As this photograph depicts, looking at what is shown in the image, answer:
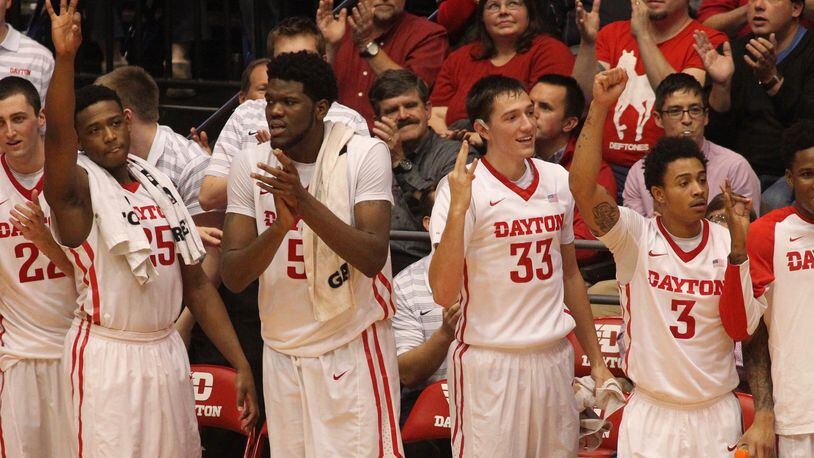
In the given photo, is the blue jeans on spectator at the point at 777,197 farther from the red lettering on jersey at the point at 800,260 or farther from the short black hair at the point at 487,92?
the short black hair at the point at 487,92

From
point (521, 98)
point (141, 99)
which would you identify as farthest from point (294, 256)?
point (141, 99)

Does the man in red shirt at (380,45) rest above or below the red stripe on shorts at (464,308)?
above

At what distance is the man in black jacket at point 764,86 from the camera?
6.84 metres

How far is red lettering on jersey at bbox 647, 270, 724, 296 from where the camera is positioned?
5082 mm

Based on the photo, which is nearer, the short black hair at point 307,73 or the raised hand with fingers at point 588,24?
the short black hair at point 307,73

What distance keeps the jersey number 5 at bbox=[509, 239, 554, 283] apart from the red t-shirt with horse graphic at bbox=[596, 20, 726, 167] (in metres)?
1.98

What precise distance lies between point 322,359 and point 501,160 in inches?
42.8

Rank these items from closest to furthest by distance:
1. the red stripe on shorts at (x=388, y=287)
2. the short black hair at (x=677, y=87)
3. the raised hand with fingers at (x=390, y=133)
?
the red stripe on shorts at (x=388, y=287)
the short black hair at (x=677, y=87)
the raised hand with fingers at (x=390, y=133)

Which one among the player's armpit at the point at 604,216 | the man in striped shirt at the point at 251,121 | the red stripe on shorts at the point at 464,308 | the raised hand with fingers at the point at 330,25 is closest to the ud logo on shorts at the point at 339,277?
the red stripe on shorts at the point at 464,308

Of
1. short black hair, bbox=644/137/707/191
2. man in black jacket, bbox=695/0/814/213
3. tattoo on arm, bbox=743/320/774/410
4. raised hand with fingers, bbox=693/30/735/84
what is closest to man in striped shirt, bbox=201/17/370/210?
short black hair, bbox=644/137/707/191

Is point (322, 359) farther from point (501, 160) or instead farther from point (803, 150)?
point (803, 150)

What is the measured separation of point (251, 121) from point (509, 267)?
2.05 m

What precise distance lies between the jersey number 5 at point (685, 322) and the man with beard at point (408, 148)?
2.05 metres

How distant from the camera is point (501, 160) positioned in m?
5.36
